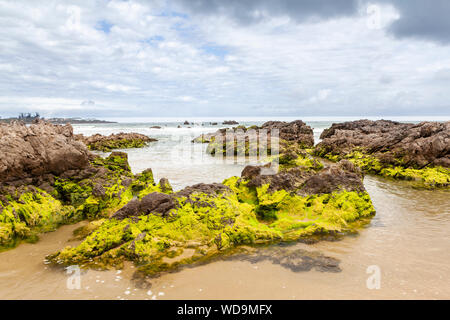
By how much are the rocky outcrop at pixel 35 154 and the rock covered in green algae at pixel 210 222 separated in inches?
175

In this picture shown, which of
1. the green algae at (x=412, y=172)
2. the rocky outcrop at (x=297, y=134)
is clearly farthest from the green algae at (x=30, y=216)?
the rocky outcrop at (x=297, y=134)

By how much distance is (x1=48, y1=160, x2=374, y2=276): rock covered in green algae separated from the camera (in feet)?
19.3

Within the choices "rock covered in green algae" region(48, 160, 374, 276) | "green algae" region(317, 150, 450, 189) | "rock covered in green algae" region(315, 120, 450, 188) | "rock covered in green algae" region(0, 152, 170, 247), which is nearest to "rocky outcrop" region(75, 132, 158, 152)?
"rock covered in green algae" region(0, 152, 170, 247)

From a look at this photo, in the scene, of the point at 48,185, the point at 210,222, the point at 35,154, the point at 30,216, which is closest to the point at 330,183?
the point at 210,222

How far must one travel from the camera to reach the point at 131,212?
7.05 m

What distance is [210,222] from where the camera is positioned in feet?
23.0

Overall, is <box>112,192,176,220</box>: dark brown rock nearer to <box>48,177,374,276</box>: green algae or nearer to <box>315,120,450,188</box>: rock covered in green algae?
<box>48,177,374,276</box>: green algae

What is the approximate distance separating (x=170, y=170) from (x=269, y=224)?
10.4 m

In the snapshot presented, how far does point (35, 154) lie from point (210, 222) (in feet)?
22.6

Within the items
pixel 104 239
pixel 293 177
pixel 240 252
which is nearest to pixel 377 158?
pixel 293 177

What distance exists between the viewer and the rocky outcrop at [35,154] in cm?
858

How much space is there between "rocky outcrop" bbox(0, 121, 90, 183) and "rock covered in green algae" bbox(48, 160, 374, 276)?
445 cm

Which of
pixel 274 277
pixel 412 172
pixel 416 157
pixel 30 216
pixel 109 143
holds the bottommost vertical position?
pixel 274 277

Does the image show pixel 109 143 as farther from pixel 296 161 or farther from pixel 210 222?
pixel 210 222
